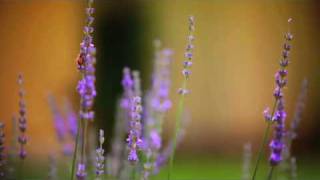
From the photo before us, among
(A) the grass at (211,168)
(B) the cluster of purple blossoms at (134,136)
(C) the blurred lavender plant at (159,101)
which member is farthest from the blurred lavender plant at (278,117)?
(A) the grass at (211,168)

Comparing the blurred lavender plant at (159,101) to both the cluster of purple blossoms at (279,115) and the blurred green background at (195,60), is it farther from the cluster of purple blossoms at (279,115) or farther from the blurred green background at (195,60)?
the blurred green background at (195,60)

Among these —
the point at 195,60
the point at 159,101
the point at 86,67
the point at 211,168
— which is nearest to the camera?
the point at 86,67

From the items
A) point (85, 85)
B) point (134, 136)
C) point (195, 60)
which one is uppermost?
point (195, 60)

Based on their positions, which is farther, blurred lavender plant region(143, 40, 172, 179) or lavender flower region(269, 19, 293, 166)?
blurred lavender plant region(143, 40, 172, 179)

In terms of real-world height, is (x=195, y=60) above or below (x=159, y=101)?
above

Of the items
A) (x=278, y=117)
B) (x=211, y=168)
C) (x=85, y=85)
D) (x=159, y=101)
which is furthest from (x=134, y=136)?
(x=211, y=168)

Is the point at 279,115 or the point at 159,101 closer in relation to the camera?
the point at 279,115

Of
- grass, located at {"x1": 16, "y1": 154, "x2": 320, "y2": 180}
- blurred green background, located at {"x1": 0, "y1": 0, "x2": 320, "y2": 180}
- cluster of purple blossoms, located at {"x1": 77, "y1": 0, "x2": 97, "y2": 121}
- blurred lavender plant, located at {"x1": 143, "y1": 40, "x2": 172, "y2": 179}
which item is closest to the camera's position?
cluster of purple blossoms, located at {"x1": 77, "y1": 0, "x2": 97, "y2": 121}

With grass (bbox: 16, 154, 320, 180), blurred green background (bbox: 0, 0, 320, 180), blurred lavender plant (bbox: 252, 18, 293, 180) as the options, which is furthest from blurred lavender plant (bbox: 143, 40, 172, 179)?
blurred green background (bbox: 0, 0, 320, 180)

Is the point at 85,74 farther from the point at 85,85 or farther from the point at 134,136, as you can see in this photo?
the point at 134,136

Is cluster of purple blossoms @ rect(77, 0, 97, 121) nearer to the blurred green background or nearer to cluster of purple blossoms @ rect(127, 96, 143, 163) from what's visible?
cluster of purple blossoms @ rect(127, 96, 143, 163)

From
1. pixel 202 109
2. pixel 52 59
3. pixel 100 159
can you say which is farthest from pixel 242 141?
pixel 100 159
